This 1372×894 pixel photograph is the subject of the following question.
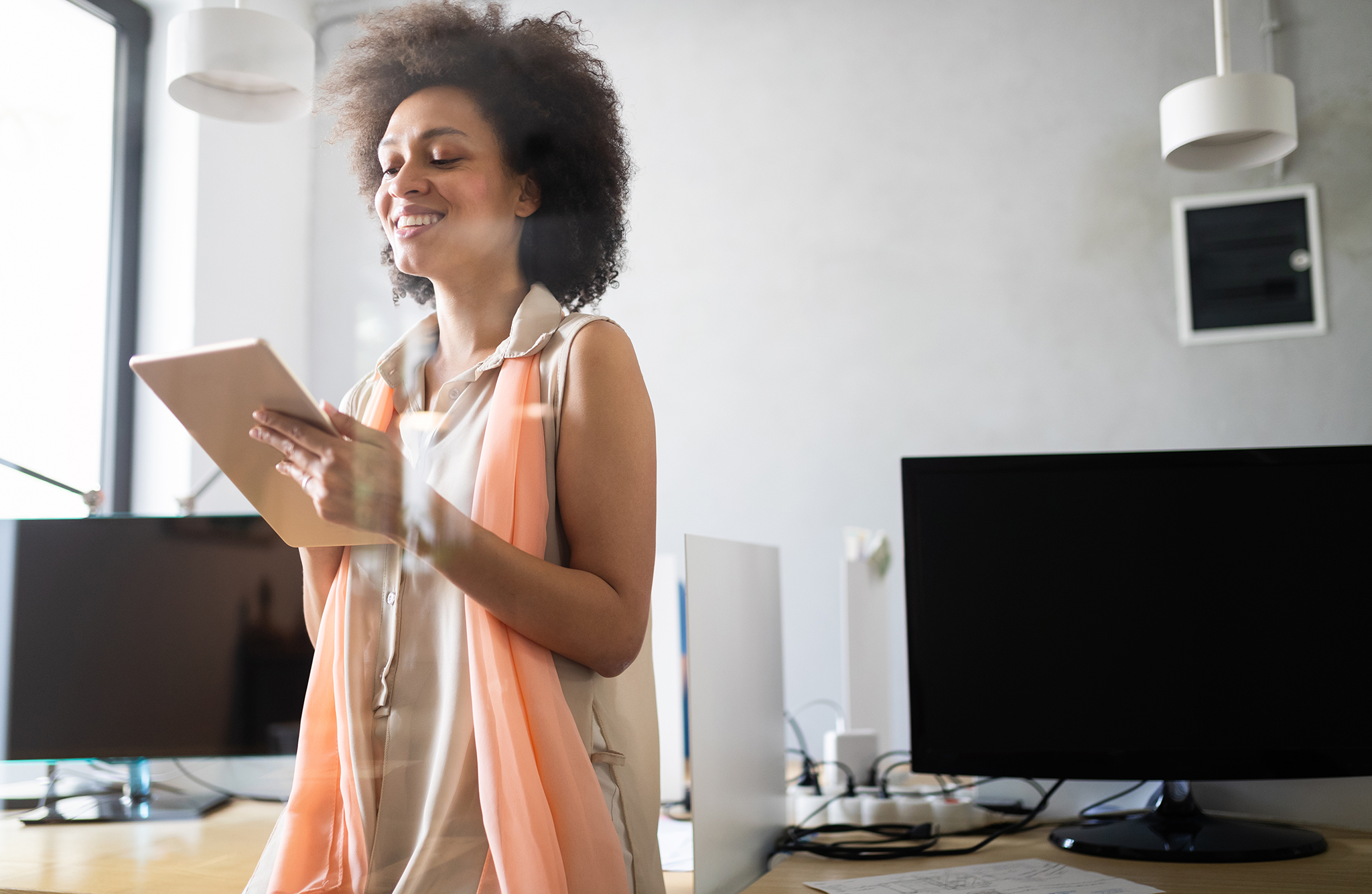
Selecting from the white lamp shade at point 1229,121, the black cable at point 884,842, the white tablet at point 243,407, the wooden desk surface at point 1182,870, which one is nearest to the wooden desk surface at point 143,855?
the white tablet at point 243,407

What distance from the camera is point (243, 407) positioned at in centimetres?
56

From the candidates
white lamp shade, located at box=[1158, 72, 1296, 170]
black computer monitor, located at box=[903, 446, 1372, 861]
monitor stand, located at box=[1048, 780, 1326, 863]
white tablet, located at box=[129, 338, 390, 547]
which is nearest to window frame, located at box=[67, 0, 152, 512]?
white tablet, located at box=[129, 338, 390, 547]

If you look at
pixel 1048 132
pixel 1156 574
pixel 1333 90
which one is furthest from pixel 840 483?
pixel 1333 90

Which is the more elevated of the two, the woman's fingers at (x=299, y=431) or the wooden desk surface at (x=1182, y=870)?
the woman's fingers at (x=299, y=431)

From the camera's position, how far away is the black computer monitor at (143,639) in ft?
2.68

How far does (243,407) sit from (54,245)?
13.9 inches

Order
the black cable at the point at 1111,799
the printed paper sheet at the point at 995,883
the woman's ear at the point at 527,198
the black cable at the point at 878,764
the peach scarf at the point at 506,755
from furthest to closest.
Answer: the black cable at the point at 878,764 → the black cable at the point at 1111,799 → the printed paper sheet at the point at 995,883 → the woman's ear at the point at 527,198 → the peach scarf at the point at 506,755

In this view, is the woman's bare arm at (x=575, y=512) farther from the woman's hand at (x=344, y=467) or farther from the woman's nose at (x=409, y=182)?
the woman's nose at (x=409, y=182)

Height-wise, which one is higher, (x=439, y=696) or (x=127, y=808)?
(x=439, y=696)

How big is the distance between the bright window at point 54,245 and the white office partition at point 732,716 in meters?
0.50

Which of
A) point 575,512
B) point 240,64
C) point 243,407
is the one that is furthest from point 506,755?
point 240,64

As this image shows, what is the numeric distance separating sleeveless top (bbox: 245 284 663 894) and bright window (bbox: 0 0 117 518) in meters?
0.26

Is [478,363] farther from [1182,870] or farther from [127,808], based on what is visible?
[1182,870]

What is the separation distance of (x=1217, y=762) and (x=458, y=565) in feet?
2.64
